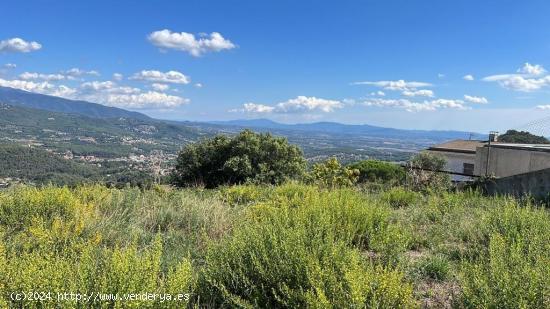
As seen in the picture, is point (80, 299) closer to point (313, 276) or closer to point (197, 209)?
point (313, 276)

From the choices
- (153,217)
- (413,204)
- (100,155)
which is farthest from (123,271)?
(100,155)

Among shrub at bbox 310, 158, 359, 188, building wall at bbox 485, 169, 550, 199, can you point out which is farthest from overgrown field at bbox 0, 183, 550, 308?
shrub at bbox 310, 158, 359, 188

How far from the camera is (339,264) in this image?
9.33 feet

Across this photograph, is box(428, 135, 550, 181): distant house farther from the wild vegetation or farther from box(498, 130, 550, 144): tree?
the wild vegetation

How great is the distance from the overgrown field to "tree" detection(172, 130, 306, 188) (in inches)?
554


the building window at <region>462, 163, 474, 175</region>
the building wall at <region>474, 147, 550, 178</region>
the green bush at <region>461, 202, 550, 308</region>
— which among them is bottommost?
the building window at <region>462, 163, 474, 175</region>

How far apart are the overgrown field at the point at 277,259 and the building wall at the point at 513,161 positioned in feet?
59.6

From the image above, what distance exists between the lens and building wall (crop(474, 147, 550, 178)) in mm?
20875

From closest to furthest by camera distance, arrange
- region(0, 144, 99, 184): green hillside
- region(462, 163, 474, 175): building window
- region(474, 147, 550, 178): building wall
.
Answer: region(474, 147, 550, 178): building wall < region(462, 163, 474, 175): building window < region(0, 144, 99, 184): green hillside

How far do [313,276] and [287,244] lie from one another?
475mm

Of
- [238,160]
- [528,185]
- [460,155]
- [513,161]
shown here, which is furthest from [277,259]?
[460,155]

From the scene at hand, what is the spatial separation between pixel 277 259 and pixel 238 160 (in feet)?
55.7

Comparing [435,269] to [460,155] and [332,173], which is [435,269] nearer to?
[332,173]

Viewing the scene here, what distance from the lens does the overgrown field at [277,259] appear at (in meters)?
2.47
